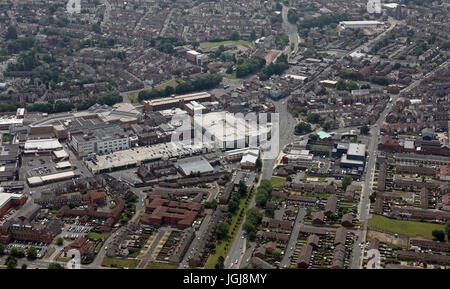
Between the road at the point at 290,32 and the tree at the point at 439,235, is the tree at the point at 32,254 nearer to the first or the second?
the tree at the point at 439,235

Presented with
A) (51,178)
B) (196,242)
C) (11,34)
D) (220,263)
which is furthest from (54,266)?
(11,34)

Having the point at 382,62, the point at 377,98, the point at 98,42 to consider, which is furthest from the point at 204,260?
the point at 98,42

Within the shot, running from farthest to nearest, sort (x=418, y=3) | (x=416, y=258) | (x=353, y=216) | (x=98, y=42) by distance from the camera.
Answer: (x=418, y=3) < (x=98, y=42) < (x=353, y=216) < (x=416, y=258)

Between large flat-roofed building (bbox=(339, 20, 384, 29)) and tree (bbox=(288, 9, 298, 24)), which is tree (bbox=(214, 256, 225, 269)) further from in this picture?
tree (bbox=(288, 9, 298, 24))

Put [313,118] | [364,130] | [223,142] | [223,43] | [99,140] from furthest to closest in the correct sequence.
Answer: [223,43] → [313,118] → [364,130] → [223,142] → [99,140]

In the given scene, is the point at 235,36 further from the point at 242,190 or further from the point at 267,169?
the point at 242,190

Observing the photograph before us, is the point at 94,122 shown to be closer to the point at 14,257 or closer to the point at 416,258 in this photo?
the point at 14,257

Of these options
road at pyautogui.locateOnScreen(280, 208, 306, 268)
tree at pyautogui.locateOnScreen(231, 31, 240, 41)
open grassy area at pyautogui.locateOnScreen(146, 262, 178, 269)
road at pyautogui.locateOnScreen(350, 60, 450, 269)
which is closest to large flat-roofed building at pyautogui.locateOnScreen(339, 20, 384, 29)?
tree at pyautogui.locateOnScreen(231, 31, 240, 41)
